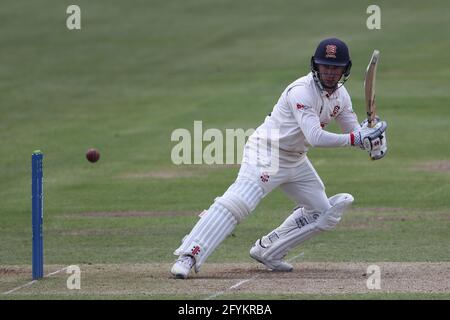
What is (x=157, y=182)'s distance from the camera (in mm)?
19641

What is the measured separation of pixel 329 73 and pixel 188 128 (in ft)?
47.2

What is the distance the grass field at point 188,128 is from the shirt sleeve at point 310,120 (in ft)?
4.47

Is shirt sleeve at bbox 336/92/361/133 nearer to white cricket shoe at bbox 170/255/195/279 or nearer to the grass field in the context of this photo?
the grass field

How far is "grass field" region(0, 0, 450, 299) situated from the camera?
456 inches

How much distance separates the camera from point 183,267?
10109 mm

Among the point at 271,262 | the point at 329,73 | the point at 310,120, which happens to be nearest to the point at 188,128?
the point at 271,262

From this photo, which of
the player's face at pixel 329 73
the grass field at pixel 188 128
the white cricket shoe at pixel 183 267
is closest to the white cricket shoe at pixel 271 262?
the grass field at pixel 188 128

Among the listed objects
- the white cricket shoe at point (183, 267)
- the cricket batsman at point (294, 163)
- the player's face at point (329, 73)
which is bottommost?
the white cricket shoe at point (183, 267)

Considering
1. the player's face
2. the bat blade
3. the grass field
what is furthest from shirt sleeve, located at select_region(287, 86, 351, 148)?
the grass field

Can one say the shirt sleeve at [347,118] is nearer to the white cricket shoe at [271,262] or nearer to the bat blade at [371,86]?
the bat blade at [371,86]

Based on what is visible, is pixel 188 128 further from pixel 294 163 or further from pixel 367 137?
pixel 367 137

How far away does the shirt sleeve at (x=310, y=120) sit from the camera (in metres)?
10.0

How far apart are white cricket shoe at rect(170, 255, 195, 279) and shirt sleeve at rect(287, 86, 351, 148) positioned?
5.32 feet

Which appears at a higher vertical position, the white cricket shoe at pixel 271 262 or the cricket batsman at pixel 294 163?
the cricket batsman at pixel 294 163
